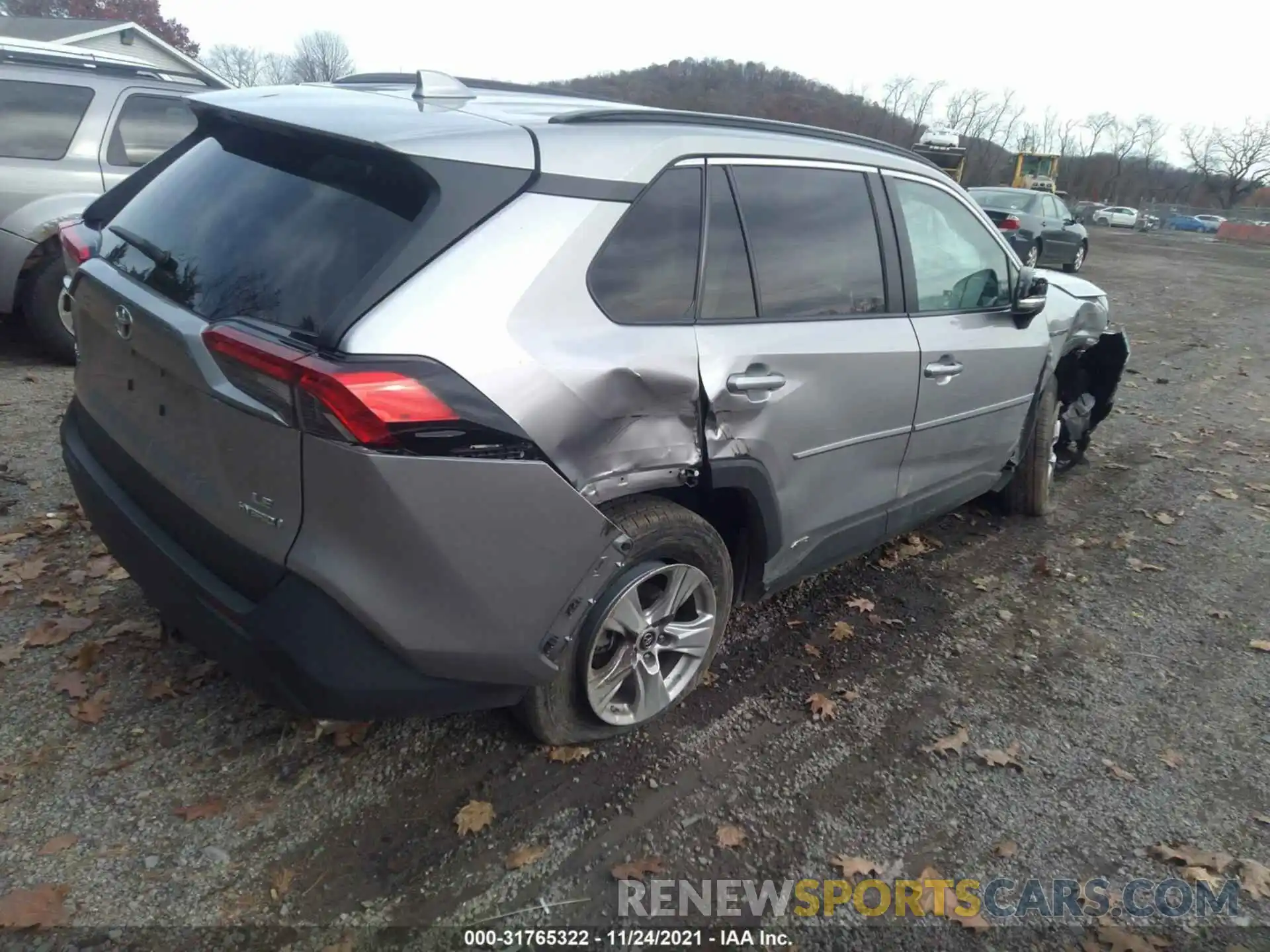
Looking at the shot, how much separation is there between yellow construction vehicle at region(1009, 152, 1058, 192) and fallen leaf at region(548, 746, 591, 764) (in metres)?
46.0

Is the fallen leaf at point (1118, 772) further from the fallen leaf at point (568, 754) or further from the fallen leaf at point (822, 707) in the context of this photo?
the fallen leaf at point (568, 754)

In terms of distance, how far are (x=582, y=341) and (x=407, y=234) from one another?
525 mm

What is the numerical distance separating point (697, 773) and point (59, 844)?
1844mm

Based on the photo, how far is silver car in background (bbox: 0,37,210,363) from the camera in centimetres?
586

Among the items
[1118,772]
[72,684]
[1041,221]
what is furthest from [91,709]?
[1041,221]

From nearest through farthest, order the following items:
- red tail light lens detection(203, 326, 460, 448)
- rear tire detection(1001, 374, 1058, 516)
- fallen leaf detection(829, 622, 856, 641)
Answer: red tail light lens detection(203, 326, 460, 448)
fallen leaf detection(829, 622, 856, 641)
rear tire detection(1001, 374, 1058, 516)

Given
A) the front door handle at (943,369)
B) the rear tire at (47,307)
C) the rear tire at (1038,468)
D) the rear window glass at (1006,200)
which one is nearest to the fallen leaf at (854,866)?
the front door handle at (943,369)

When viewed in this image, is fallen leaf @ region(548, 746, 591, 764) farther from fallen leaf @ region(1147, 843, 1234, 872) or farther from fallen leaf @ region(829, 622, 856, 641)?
fallen leaf @ region(1147, 843, 1234, 872)

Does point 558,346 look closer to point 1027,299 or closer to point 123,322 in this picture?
point 123,322

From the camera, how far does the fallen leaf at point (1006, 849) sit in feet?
8.71

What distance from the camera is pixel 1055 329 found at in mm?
4629

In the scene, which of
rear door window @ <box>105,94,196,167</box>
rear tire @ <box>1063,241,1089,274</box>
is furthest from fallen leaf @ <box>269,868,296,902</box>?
rear tire @ <box>1063,241,1089,274</box>

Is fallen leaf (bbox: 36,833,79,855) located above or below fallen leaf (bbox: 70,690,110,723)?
below

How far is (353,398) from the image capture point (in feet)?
6.38
